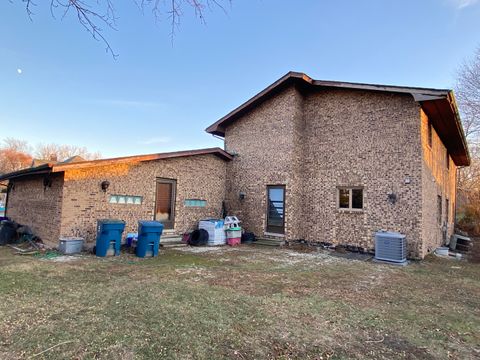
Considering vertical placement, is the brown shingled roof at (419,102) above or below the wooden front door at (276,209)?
above

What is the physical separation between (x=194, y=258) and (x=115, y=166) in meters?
3.97

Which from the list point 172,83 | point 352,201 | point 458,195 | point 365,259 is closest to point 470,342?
point 365,259

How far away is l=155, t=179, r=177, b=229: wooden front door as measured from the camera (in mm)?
10156

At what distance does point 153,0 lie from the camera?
2.66 meters

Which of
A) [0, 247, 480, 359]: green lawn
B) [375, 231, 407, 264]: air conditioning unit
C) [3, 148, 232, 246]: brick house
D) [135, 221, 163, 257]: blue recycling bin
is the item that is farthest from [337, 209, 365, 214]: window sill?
[135, 221, 163, 257]: blue recycling bin

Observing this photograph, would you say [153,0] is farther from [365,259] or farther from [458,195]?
[458,195]

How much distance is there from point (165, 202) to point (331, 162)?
253 inches

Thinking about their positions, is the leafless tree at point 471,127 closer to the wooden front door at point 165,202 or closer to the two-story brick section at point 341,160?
the two-story brick section at point 341,160

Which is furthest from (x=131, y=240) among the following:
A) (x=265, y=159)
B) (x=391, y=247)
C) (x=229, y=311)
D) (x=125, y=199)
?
(x=391, y=247)

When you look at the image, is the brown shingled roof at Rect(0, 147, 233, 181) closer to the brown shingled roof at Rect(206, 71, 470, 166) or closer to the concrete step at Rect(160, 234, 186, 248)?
the brown shingled roof at Rect(206, 71, 470, 166)

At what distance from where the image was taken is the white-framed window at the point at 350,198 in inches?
385

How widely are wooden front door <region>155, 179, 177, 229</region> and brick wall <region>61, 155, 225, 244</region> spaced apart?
19 centimetres

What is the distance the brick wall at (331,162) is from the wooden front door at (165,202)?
2.94 metres

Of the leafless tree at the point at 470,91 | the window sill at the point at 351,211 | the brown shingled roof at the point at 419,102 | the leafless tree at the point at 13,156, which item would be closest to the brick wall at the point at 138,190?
the brown shingled roof at the point at 419,102
